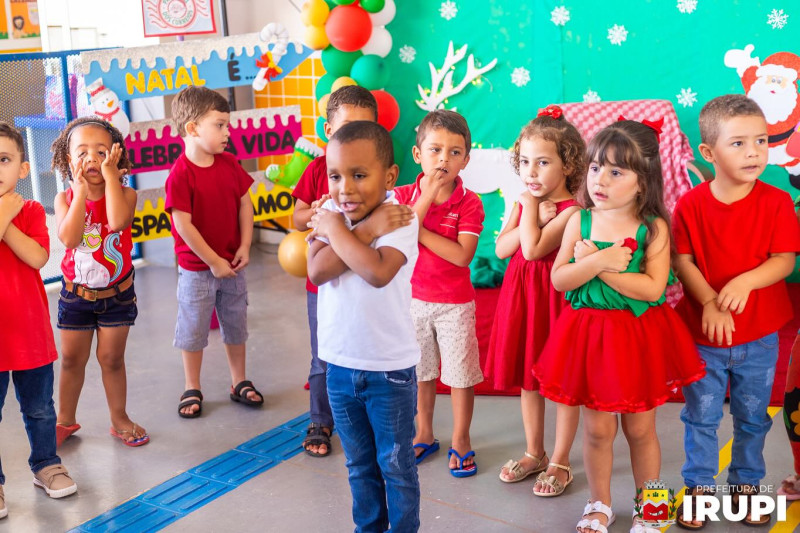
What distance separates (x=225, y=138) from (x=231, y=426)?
1.04 m

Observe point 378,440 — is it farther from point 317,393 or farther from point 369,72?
point 369,72

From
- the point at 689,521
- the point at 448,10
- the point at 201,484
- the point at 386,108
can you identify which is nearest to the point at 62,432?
the point at 201,484

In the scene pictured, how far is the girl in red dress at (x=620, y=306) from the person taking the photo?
2170mm

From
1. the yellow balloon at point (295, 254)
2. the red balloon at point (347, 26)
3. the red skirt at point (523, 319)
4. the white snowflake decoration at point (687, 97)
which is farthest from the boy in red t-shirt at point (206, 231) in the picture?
the white snowflake decoration at point (687, 97)

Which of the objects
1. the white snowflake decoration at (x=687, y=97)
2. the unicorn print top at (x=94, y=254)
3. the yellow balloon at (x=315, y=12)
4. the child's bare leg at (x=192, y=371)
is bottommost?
the child's bare leg at (x=192, y=371)

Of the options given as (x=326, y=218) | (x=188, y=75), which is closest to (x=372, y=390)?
(x=326, y=218)

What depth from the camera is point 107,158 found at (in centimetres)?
280

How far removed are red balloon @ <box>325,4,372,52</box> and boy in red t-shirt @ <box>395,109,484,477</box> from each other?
2.30m

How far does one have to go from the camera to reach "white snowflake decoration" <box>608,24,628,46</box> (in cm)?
479

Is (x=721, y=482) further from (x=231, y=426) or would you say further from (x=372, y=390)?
(x=231, y=426)

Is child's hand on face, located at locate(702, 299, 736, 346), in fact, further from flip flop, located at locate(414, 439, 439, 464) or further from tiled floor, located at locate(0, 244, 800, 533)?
flip flop, located at locate(414, 439, 439, 464)

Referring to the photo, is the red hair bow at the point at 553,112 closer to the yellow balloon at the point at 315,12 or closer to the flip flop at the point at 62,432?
the flip flop at the point at 62,432

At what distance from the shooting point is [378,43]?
5.13 m

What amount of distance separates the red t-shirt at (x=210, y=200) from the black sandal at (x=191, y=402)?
0.49 m
